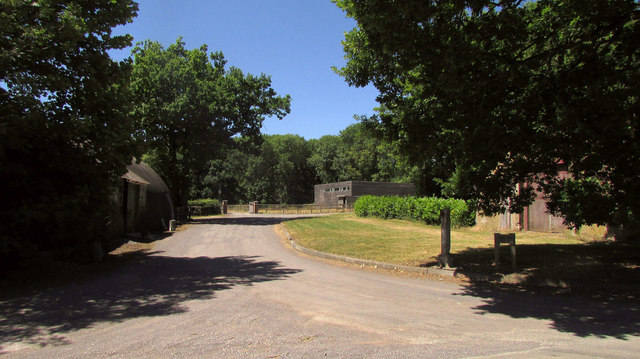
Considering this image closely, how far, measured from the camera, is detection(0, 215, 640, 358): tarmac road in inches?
171

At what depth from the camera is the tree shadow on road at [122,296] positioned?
5262mm

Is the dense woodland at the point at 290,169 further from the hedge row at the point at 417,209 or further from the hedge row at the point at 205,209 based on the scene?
the hedge row at the point at 417,209

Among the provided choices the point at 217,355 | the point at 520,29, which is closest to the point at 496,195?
the point at 520,29

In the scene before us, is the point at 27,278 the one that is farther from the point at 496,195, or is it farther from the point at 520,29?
the point at 520,29

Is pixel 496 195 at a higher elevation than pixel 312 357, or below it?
higher

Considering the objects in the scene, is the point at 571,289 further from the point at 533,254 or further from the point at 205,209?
the point at 205,209

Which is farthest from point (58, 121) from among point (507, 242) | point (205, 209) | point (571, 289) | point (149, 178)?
point (205, 209)

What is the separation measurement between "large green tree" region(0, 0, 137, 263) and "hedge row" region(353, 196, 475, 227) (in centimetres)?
1424

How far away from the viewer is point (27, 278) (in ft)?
27.1

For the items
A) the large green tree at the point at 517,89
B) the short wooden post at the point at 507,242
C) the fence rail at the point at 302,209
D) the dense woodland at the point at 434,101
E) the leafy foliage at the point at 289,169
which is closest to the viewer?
the large green tree at the point at 517,89

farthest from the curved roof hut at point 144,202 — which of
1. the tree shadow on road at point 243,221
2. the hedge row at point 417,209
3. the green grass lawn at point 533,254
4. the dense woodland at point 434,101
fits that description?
the hedge row at point 417,209

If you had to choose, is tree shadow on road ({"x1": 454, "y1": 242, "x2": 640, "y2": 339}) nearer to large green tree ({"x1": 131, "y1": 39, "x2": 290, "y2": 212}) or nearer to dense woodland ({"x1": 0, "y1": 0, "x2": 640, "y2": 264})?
dense woodland ({"x1": 0, "y1": 0, "x2": 640, "y2": 264})

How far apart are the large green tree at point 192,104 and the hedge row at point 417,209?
10.8 metres

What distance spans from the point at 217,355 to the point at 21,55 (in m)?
7.65
